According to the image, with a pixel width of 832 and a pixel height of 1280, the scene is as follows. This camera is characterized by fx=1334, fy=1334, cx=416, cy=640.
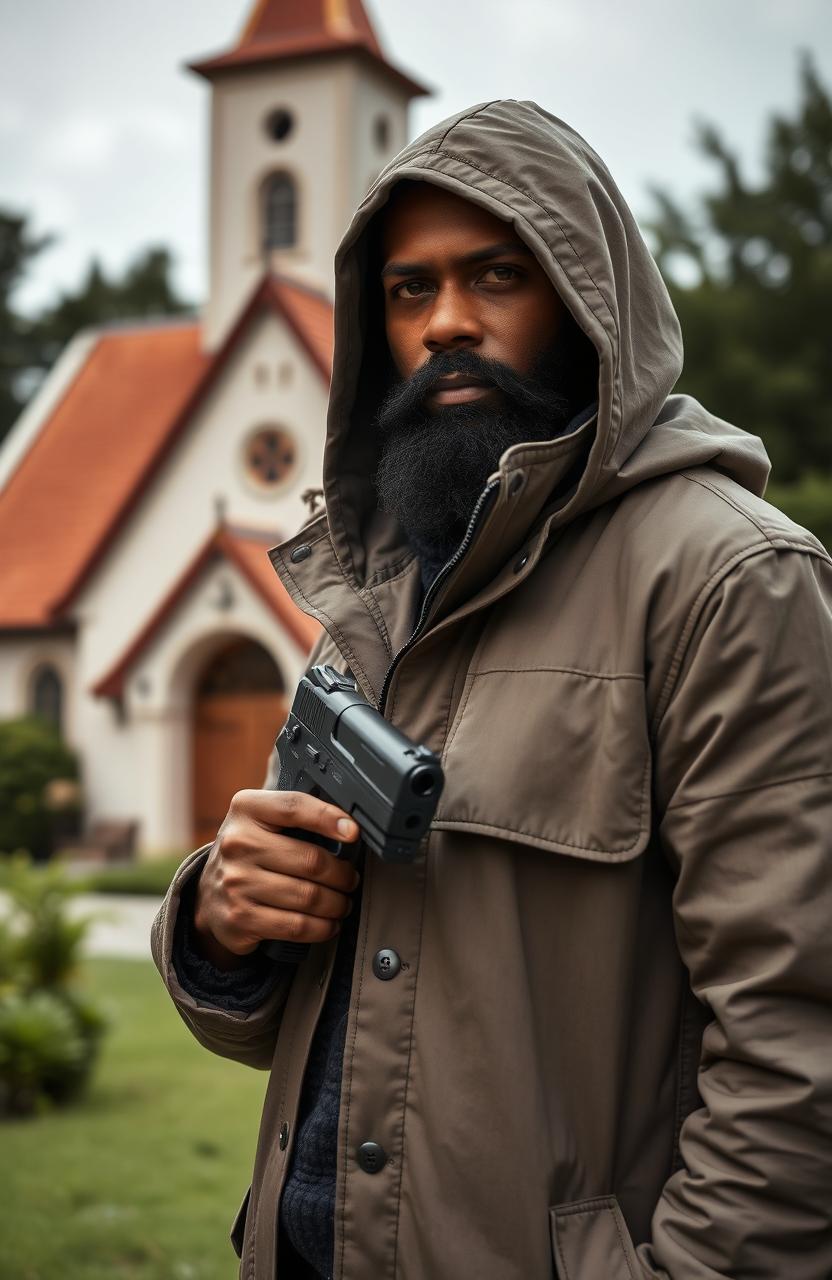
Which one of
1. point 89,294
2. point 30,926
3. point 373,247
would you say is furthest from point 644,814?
point 89,294

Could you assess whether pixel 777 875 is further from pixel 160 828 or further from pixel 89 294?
pixel 89 294

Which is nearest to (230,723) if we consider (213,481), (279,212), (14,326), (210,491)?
(210,491)

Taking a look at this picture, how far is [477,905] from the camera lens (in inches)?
76.1

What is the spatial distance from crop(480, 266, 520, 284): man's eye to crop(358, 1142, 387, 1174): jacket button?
4.73ft

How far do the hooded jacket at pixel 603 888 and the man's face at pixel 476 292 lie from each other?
0.48 feet

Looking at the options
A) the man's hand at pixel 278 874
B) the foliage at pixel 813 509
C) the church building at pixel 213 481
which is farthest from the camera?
the church building at pixel 213 481

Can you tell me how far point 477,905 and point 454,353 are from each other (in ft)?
3.23

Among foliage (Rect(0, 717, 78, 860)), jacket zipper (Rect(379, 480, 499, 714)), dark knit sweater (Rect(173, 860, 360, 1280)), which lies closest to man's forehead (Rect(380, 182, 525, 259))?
jacket zipper (Rect(379, 480, 499, 714))

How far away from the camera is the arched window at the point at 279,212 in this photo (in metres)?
23.4

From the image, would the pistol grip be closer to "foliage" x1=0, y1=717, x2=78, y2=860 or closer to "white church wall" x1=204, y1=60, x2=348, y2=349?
"foliage" x1=0, y1=717, x2=78, y2=860

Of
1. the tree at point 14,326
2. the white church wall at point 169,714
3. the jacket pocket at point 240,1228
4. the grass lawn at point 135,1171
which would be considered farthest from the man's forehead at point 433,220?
the tree at point 14,326

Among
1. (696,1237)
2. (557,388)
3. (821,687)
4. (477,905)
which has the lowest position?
(696,1237)

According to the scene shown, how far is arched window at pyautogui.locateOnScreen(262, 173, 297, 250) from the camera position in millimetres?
23422

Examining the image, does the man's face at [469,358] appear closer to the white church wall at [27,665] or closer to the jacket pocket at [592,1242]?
the jacket pocket at [592,1242]
